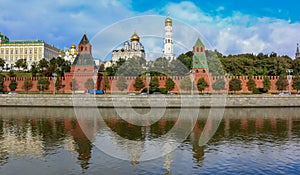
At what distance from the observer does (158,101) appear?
28562 mm

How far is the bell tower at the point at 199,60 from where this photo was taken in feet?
130

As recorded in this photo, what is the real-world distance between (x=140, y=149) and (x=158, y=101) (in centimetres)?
1596

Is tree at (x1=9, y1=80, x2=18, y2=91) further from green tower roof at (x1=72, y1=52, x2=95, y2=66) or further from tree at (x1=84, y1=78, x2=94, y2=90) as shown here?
tree at (x1=84, y1=78, x2=94, y2=90)

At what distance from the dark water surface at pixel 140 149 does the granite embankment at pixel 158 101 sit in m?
8.53

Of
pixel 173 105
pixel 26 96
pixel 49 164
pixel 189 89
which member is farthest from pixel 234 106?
pixel 49 164

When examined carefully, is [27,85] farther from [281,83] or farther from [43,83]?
[281,83]

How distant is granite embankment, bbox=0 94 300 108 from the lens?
28.5m

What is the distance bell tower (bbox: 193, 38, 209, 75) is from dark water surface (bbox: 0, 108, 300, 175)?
65.6ft

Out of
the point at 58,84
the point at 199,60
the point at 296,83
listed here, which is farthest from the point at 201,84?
the point at 58,84

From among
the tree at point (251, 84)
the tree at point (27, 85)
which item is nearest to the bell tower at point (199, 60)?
the tree at point (251, 84)

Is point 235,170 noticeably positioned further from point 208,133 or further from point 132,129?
point 132,129

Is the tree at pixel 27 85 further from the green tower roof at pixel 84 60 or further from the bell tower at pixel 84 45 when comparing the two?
the bell tower at pixel 84 45

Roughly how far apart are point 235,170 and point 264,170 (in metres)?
0.92

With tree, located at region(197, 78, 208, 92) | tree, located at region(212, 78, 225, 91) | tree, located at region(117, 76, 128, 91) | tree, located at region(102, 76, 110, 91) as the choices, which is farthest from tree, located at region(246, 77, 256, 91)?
tree, located at region(102, 76, 110, 91)
